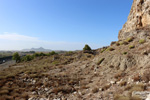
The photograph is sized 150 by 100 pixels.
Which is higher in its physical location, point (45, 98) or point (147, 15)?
point (147, 15)

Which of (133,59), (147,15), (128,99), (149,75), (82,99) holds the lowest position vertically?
(82,99)

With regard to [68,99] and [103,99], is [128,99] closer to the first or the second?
[103,99]

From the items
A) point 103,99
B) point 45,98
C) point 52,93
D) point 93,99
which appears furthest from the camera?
point 52,93

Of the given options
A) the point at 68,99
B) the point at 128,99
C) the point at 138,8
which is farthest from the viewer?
the point at 138,8

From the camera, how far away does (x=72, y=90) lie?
9742mm

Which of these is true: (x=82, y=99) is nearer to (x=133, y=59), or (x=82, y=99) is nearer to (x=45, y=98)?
(x=45, y=98)

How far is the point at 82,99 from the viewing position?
745 cm

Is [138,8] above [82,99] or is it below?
above

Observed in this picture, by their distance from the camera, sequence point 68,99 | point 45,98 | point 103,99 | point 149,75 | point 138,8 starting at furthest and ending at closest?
point 138,8 < point 45,98 < point 68,99 < point 149,75 < point 103,99

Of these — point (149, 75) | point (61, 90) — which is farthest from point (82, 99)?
point (149, 75)

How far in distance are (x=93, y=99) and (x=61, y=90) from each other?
4.07m

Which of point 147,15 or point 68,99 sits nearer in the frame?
point 68,99

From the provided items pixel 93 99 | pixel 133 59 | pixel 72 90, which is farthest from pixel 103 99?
pixel 133 59

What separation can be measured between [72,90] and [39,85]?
188 inches
